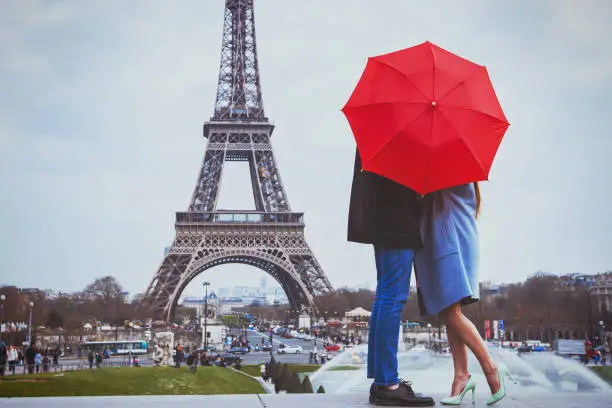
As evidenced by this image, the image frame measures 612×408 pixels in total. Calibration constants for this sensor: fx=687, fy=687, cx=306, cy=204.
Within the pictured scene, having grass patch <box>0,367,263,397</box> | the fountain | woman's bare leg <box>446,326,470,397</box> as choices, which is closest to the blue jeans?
woman's bare leg <box>446,326,470,397</box>

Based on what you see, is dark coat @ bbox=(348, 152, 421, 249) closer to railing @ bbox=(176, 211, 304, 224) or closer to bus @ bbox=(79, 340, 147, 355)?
bus @ bbox=(79, 340, 147, 355)

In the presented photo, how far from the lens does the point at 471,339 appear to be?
4742 mm

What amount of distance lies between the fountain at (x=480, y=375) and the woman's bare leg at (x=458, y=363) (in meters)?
0.87

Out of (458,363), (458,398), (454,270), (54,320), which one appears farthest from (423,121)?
(54,320)

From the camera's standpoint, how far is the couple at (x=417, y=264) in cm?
460

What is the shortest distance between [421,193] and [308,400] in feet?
5.40

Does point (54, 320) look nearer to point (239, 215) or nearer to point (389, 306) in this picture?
point (239, 215)

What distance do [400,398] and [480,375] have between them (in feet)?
11.3

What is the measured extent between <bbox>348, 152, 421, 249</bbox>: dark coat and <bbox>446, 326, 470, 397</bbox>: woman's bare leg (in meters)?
0.80

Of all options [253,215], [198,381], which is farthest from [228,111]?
[198,381]

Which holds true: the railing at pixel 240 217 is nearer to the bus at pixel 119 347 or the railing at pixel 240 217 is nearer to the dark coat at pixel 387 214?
the bus at pixel 119 347

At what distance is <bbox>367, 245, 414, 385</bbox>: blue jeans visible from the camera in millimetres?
4629

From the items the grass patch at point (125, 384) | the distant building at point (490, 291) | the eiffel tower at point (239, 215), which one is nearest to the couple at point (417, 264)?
the grass patch at point (125, 384)

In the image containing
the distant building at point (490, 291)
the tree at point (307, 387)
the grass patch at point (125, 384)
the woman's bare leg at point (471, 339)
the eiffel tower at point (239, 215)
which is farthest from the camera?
the distant building at point (490, 291)
